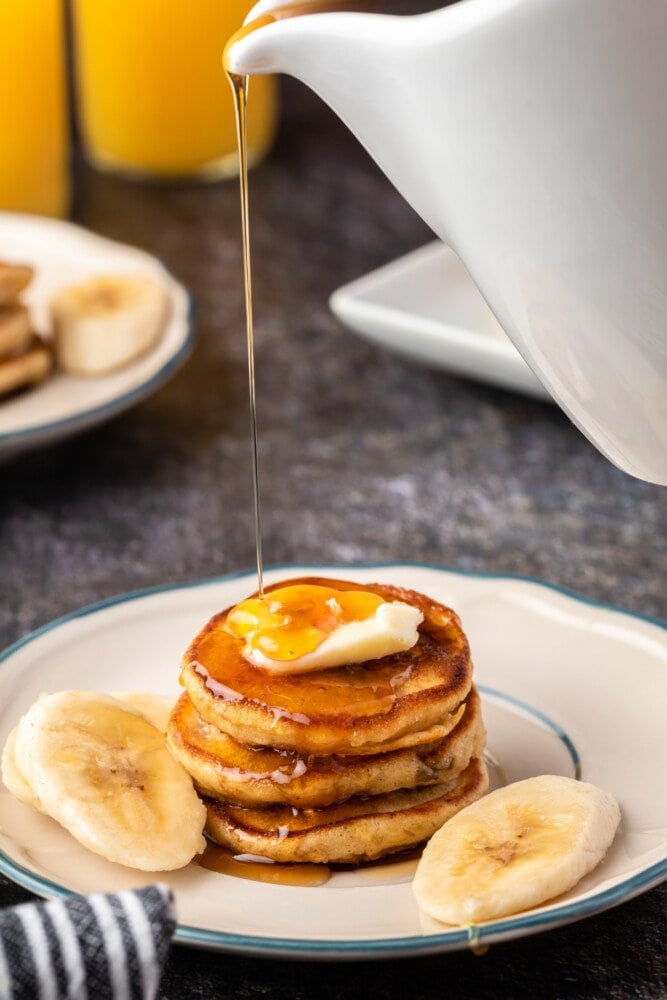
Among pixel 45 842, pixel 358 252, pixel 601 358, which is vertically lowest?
pixel 358 252

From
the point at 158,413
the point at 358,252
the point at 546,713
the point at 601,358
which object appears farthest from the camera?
the point at 358,252

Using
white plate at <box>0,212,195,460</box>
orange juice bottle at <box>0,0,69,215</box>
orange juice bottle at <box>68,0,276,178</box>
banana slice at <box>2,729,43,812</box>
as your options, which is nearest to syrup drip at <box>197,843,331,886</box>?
banana slice at <box>2,729,43,812</box>

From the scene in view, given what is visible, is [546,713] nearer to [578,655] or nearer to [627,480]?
[578,655]

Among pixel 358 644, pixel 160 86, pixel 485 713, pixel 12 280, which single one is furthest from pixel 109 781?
pixel 160 86

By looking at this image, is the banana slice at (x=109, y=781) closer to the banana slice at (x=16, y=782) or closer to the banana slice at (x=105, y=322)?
the banana slice at (x=16, y=782)

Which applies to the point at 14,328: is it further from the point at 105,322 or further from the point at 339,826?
the point at 339,826

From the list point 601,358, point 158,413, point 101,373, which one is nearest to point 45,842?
point 601,358
